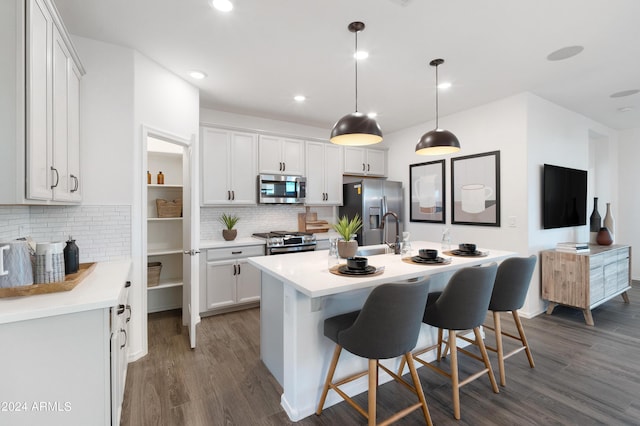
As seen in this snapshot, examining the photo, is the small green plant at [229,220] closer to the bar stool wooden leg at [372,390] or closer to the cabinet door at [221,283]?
the cabinet door at [221,283]

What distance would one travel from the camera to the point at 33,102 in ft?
4.87

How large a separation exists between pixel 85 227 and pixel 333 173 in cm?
346

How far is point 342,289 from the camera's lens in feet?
5.29

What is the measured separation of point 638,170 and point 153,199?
26.1 feet

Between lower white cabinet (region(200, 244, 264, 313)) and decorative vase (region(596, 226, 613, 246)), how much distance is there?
4887 millimetres

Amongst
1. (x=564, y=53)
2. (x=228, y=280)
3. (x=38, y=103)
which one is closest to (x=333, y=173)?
(x=228, y=280)

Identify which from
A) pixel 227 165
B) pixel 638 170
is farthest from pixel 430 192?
pixel 638 170

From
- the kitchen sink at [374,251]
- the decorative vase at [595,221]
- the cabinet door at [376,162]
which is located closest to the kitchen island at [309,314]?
the kitchen sink at [374,251]

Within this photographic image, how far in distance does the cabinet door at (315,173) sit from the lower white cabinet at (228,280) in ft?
4.28

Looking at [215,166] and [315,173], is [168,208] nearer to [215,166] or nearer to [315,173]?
[215,166]

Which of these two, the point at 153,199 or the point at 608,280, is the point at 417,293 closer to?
the point at 153,199

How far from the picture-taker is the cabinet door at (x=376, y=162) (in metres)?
5.35

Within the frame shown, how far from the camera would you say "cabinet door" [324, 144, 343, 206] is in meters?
4.88

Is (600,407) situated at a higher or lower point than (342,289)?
lower
